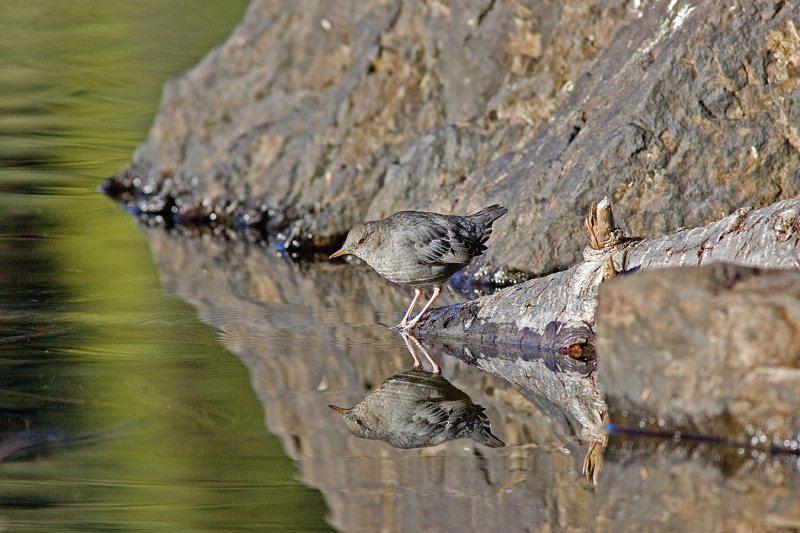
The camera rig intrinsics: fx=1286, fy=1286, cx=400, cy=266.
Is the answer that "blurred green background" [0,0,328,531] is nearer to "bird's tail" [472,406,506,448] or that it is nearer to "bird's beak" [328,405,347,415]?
"bird's beak" [328,405,347,415]

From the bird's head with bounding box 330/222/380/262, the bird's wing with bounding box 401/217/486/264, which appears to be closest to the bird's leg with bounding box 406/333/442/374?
the bird's wing with bounding box 401/217/486/264

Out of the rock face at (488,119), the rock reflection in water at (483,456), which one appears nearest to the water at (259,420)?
the rock reflection in water at (483,456)

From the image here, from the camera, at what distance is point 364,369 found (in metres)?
6.94

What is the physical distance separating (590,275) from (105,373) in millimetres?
2635

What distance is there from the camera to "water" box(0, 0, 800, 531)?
4.56 m

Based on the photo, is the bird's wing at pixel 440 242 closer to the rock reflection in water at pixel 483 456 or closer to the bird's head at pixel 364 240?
the bird's head at pixel 364 240

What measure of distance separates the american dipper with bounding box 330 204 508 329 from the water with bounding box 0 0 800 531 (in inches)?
16.5

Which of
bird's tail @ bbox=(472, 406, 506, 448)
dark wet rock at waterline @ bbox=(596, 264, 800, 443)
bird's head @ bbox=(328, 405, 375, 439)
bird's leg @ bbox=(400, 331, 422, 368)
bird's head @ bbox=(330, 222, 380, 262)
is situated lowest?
bird's leg @ bbox=(400, 331, 422, 368)

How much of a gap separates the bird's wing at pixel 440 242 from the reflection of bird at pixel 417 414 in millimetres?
1117

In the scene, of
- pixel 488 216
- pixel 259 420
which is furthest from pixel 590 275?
pixel 259 420

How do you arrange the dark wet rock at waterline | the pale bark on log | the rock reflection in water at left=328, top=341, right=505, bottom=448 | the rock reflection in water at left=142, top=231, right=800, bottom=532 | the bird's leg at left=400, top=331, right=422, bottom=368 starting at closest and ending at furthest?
the rock reflection in water at left=142, top=231, right=800, bottom=532, the dark wet rock at waterline, the rock reflection in water at left=328, top=341, right=505, bottom=448, the pale bark on log, the bird's leg at left=400, top=331, right=422, bottom=368

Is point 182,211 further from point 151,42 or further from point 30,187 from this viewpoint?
point 151,42

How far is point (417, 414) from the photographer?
5.98 meters

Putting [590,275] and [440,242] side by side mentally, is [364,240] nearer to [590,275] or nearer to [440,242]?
[440,242]
